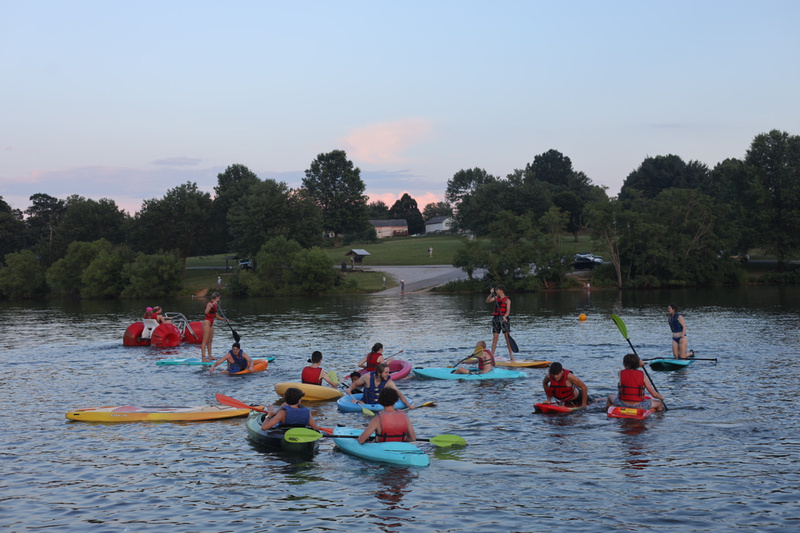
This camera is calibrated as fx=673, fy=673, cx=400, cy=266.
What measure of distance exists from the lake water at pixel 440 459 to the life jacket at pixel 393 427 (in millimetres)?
544

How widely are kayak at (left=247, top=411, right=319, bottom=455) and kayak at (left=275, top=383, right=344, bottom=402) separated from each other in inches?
126

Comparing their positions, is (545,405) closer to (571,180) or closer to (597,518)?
(597,518)

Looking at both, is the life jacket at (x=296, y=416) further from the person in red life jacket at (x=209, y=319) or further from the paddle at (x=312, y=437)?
the person in red life jacket at (x=209, y=319)

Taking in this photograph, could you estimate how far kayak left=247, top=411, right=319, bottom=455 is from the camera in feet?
42.0

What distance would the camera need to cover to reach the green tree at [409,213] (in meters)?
174

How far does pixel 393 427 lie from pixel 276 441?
8.30 feet

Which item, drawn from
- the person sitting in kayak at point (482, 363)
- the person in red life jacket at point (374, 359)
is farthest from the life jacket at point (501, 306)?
the person in red life jacket at point (374, 359)

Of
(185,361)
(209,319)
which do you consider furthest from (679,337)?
(185,361)

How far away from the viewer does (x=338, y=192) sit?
376 feet

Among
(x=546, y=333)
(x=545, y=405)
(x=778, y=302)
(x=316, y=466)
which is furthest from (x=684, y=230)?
(x=316, y=466)

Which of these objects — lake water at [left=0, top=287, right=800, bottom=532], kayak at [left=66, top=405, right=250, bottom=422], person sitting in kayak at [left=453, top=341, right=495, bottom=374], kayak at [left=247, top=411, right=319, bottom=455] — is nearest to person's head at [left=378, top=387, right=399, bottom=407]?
lake water at [left=0, top=287, right=800, bottom=532]

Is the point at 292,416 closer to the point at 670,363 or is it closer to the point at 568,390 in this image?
the point at 568,390

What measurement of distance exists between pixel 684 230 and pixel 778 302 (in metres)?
21.1

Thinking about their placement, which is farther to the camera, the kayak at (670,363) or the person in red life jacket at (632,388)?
the kayak at (670,363)
